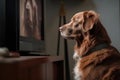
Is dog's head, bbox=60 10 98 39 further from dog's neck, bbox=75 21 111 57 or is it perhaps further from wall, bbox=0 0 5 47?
wall, bbox=0 0 5 47

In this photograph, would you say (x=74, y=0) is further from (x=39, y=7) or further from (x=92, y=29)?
(x=92, y=29)

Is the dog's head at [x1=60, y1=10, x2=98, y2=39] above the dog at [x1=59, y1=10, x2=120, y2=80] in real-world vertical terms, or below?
above

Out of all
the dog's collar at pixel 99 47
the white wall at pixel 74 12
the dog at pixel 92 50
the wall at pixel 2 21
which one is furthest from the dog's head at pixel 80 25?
the white wall at pixel 74 12

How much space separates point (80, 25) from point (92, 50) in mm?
237

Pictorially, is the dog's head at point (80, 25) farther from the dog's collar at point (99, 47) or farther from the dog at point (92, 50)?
the dog's collar at point (99, 47)

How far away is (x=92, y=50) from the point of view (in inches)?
74.5

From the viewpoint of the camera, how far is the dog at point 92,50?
177 cm

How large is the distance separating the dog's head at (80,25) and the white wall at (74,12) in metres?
1.52

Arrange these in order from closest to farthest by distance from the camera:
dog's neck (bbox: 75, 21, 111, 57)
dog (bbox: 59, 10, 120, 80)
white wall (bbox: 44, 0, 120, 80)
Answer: dog (bbox: 59, 10, 120, 80) < dog's neck (bbox: 75, 21, 111, 57) < white wall (bbox: 44, 0, 120, 80)

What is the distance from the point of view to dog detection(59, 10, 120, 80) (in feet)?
5.81

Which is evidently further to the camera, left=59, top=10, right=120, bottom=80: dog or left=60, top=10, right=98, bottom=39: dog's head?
left=60, top=10, right=98, bottom=39: dog's head

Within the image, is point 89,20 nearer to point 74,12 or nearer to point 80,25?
point 80,25

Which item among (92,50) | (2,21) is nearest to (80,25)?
(92,50)

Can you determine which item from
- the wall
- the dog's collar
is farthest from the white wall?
the dog's collar
